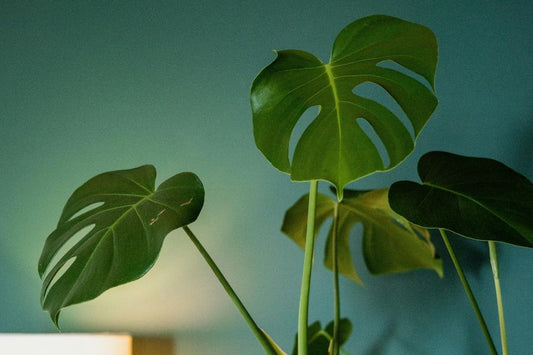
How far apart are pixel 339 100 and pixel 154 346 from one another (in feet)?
2.87

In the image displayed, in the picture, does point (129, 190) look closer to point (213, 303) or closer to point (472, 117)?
point (213, 303)

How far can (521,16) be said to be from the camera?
1506mm

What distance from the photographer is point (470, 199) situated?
1010mm

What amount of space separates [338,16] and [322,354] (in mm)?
804

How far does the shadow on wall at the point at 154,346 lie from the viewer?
5.12 feet

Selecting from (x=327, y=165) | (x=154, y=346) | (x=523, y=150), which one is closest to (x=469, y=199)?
(x=327, y=165)

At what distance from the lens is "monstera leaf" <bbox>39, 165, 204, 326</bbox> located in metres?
0.94

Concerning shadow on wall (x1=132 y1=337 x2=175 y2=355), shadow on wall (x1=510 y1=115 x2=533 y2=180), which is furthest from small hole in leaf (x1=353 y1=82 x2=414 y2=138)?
shadow on wall (x1=132 y1=337 x2=175 y2=355)

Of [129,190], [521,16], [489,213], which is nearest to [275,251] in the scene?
[129,190]

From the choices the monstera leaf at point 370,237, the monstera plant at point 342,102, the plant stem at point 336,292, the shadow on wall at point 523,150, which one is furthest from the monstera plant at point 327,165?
the shadow on wall at point 523,150

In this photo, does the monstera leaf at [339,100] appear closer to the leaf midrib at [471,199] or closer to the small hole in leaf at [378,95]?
the leaf midrib at [471,199]

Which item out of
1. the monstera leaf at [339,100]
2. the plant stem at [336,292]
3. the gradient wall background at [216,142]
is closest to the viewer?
the monstera leaf at [339,100]

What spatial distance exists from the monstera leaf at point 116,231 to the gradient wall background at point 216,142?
1.56 ft

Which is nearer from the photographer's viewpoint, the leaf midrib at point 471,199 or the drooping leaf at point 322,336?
the leaf midrib at point 471,199
